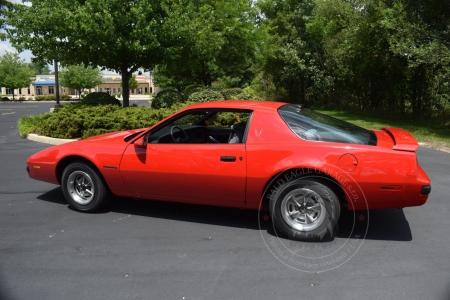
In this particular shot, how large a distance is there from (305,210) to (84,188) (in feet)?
9.41

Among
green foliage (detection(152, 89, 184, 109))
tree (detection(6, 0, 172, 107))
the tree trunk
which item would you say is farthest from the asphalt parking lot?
the tree trunk

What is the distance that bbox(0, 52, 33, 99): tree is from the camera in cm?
5741

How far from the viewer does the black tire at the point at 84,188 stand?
A: 503 centimetres

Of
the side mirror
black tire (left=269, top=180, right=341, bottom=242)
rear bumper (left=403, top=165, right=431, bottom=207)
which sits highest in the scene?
the side mirror

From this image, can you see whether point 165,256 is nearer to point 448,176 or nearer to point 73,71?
point 448,176

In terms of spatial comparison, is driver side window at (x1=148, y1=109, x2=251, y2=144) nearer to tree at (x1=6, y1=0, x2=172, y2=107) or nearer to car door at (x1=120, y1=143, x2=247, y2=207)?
car door at (x1=120, y1=143, x2=247, y2=207)

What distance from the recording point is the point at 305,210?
4.21 meters

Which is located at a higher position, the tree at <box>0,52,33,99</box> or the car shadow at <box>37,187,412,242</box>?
the tree at <box>0,52,33,99</box>

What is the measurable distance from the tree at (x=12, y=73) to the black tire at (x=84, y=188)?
2364 inches

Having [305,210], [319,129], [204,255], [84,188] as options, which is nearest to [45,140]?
[84,188]

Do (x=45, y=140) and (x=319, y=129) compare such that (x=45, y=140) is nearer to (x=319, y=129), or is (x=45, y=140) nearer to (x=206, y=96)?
(x=206, y=96)

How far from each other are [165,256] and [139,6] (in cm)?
1151

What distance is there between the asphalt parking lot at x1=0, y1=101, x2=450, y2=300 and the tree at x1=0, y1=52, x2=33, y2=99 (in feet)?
196

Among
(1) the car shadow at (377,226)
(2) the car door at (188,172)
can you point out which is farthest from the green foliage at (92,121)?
(1) the car shadow at (377,226)
